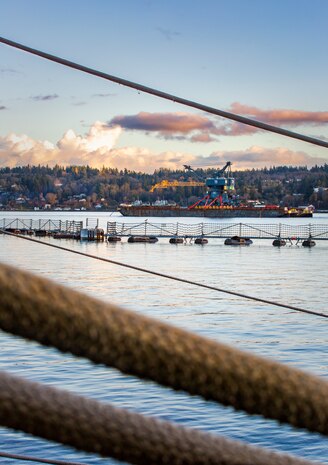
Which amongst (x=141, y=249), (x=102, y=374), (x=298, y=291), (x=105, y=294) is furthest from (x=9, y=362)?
(x=141, y=249)

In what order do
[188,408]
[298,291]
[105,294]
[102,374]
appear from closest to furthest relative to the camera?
[188,408] < [102,374] < [105,294] < [298,291]

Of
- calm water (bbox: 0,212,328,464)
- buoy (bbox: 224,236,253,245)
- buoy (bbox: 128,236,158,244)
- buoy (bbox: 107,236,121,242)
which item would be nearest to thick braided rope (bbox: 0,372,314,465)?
calm water (bbox: 0,212,328,464)

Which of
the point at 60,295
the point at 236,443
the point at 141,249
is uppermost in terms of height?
the point at 60,295

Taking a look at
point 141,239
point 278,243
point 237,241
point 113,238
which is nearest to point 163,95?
point 237,241

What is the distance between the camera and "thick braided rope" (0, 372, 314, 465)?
551 mm

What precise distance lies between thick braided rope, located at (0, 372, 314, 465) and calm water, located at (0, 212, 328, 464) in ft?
0.10

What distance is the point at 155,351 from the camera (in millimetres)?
580

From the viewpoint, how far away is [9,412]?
546mm

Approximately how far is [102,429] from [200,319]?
25.0 meters

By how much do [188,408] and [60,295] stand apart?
43.1 ft

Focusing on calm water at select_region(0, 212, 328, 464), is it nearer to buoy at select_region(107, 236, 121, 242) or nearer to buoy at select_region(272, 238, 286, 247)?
buoy at select_region(272, 238, 286, 247)

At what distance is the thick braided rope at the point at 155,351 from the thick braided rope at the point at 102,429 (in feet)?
0.11

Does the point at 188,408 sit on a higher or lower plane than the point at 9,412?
lower

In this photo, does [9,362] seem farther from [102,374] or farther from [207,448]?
[207,448]
